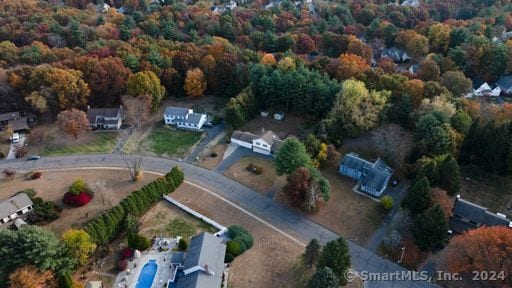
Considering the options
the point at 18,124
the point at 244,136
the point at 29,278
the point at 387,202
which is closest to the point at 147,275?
the point at 29,278

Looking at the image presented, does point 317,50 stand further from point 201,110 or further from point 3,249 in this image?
point 3,249

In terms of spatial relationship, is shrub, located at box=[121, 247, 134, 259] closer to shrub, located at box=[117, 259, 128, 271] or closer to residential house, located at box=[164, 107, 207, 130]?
shrub, located at box=[117, 259, 128, 271]

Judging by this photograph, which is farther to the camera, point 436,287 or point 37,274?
point 436,287

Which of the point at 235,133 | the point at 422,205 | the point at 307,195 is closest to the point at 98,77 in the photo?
the point at 235,133

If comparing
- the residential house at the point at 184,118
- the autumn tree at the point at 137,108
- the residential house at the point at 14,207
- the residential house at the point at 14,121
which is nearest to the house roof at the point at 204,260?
the residential house at the point at 14,207

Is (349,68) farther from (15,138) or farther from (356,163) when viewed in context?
(15,138)

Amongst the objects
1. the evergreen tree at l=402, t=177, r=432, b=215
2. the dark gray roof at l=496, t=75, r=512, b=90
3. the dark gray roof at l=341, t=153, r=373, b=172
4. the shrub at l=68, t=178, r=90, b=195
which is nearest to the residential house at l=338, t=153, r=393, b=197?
the dark gray roof at l=341, t=153, r=373, b=172
